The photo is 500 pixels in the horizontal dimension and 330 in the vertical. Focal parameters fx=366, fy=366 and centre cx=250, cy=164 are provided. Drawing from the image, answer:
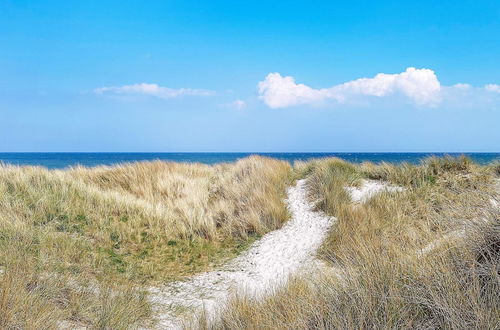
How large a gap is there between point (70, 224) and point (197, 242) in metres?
2.85

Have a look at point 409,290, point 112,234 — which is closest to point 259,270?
point 112,234

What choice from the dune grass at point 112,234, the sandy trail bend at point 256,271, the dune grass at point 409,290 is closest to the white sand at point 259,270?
the sandy trail bend at point 256,271

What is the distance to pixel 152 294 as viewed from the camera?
19.4 feet

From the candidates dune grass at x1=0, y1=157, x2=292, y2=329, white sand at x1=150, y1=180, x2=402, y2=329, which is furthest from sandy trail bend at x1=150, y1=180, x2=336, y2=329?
dune grass at x1=0, y1=157, x2=292, y2=329

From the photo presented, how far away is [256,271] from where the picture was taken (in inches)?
286

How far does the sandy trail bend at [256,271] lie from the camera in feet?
17.4

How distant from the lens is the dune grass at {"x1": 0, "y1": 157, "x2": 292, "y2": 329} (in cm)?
438

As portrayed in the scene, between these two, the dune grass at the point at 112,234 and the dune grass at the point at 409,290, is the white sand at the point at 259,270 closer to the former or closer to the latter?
the dune grass at the point at 112,234

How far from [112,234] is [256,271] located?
11.1ft

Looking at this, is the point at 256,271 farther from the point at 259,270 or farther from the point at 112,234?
the point at 112,234

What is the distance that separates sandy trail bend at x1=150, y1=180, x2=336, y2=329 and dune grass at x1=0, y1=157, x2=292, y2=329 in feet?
1.11

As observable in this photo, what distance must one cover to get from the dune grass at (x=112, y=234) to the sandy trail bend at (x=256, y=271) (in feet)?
1.11

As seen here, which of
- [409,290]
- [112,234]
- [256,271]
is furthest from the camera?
[112,234]

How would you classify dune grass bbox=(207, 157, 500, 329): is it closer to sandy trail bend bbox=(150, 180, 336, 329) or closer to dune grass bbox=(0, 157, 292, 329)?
sandy trail bend bbox=(150, 180, 336, 329)
